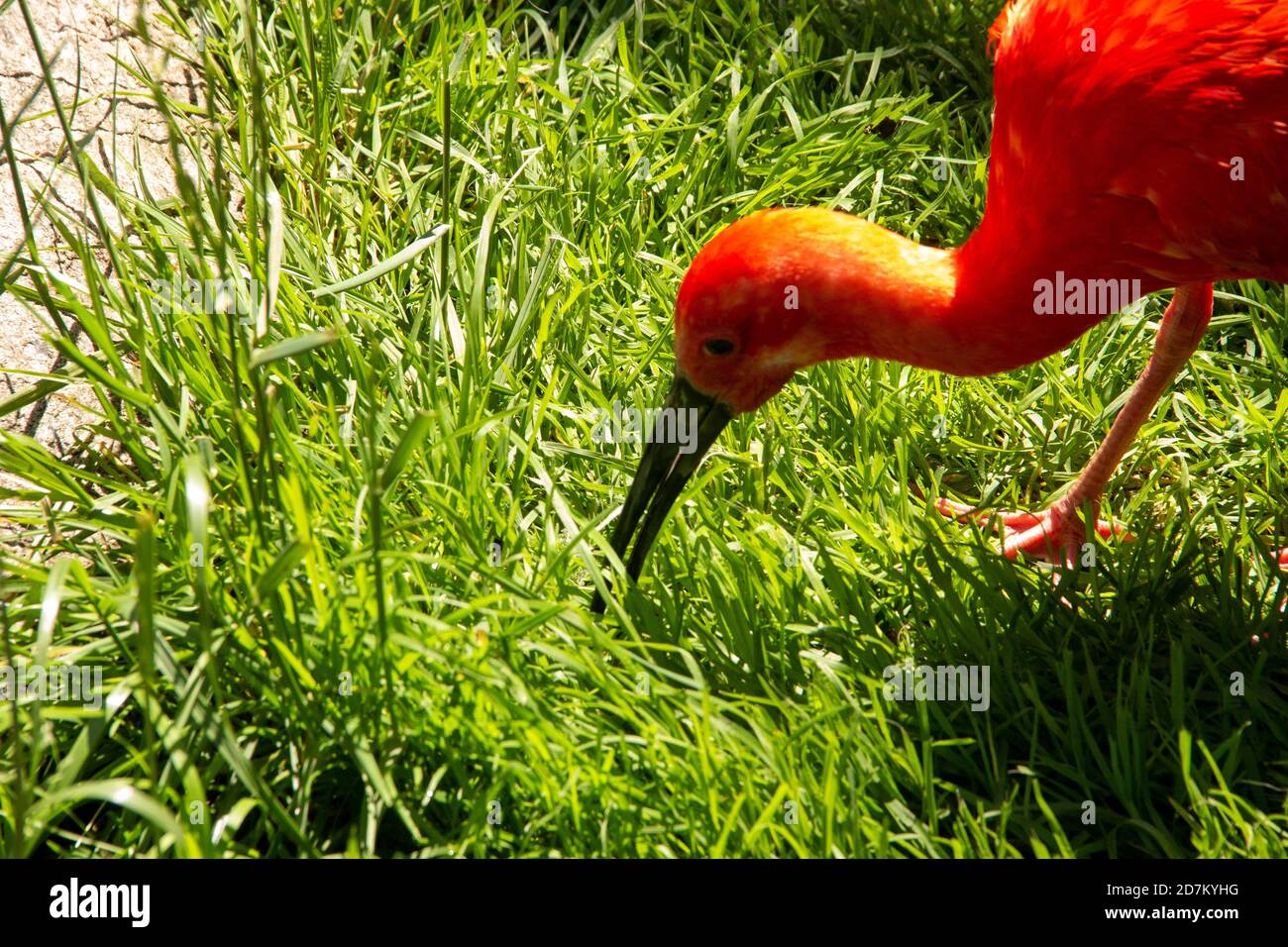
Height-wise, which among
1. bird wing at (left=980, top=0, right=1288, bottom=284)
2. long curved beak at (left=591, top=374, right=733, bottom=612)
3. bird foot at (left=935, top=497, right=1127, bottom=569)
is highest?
bird wing at (left=980, top=0, right=1288, bottom=284)

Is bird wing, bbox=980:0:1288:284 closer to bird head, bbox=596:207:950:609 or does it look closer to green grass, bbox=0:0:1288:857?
bird head, bbox=596:207:950:609

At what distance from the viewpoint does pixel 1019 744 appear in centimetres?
286

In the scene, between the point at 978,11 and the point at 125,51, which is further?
the point at 978,11

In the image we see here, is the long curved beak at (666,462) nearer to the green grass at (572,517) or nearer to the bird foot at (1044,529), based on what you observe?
the green grass at (572,517)

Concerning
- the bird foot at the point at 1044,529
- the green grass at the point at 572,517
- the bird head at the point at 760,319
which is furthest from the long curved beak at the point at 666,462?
the bird foot at the point at 1044,529

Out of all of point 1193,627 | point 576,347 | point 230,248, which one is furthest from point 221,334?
point 1193,627

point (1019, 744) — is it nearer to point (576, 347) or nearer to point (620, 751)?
point (620, 751)

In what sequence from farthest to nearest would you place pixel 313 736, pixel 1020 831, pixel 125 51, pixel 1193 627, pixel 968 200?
1. pixel 968 200
2. pixel 125 51
3. pixel 1193 627
4. pixel 1020 831
5. pixel 313 736

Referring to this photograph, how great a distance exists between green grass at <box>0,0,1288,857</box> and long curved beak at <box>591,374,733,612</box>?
0.12m

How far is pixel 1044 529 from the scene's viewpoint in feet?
11.5

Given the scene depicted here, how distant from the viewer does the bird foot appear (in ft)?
11.3

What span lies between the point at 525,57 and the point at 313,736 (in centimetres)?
286

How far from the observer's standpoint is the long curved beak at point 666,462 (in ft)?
10.0

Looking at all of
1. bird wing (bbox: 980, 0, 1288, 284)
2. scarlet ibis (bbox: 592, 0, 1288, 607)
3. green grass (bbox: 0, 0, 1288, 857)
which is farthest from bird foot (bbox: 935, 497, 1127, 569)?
bird wing (bbox: 980, 0, 1288, 284)
